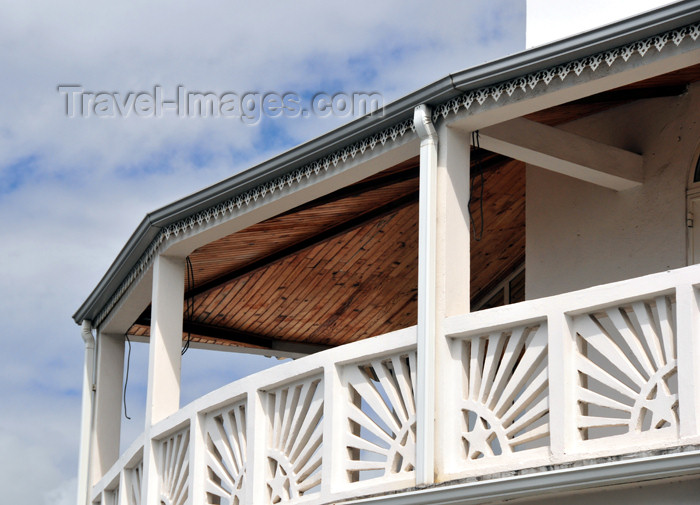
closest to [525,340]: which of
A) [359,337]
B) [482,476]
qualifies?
[482,476]

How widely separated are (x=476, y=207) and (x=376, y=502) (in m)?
4.53

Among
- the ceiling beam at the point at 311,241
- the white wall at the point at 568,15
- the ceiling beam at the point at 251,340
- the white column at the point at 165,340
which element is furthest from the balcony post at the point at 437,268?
the ceiling beam at the point at 251,340

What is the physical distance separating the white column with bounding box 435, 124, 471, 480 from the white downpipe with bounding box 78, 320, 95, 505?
232 inches

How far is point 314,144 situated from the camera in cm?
954

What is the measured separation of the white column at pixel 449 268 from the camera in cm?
814

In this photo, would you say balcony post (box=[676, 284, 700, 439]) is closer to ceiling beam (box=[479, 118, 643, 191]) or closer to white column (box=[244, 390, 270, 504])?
ceiling beam (box=[479, 118, 643, 191])

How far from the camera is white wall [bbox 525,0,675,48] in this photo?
35.9 feet

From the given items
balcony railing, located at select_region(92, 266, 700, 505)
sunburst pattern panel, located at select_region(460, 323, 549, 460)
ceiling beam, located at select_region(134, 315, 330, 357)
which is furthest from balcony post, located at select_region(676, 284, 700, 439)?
ceiling beam, located at select_region(134, 315, 330, 357)

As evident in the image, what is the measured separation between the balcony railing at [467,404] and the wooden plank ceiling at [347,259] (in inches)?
82.0

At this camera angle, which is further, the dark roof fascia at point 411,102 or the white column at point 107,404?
the white column at point 107,404

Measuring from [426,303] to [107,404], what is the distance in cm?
583

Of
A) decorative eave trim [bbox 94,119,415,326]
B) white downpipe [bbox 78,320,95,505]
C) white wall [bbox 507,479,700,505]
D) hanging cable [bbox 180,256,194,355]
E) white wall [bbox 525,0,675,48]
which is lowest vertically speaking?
white wall [bbox 507,479,700,505]

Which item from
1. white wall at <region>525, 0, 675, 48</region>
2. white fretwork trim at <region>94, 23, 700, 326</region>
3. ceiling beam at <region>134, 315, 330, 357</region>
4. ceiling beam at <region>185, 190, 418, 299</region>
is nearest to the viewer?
white fretwork trim at <region>94, 23, 700, 326</region>

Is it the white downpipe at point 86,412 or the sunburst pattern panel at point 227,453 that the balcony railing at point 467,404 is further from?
the white downpipe at point 86,412
